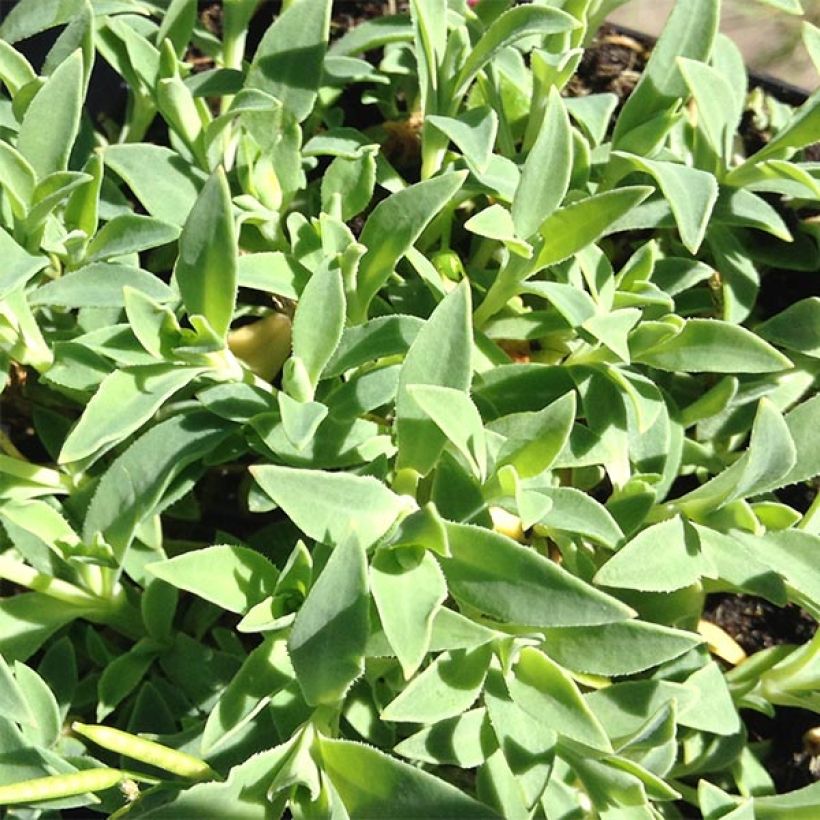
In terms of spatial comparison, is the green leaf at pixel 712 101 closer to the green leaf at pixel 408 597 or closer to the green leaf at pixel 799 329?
the green leaf at pixel 799 329

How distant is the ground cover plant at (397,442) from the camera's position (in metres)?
0.69

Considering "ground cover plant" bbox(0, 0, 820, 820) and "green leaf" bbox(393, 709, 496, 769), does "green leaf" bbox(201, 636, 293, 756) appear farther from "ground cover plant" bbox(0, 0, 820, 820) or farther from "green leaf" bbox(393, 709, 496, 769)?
"green leaf" bbox(393, 709, 496, 769)

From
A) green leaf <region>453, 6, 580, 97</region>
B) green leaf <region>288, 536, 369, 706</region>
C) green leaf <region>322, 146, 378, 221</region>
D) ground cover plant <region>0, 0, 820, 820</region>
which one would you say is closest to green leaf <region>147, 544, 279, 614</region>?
ground cover plant <region>0, 0, 820, 820</region>

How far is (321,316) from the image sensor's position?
2.51ft

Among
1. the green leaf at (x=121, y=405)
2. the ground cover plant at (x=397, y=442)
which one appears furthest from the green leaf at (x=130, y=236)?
the green leaf at (x=121, y=405)

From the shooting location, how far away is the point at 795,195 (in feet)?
3.18

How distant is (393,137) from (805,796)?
0.84m

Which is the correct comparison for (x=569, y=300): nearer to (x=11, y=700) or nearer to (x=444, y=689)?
(x=444, y=689)

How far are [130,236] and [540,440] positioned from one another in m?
0.39

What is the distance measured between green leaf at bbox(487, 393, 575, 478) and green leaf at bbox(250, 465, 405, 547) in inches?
3.7

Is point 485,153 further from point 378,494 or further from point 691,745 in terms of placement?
point 691,745

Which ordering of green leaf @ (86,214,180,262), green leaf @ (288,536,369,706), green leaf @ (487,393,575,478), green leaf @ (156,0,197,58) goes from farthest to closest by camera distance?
green leaf @ (156,0,197,58), green leaf @ (86,214,180,262), green leaf @ (487,393,575,478), green leaf @ (288,536,369,706)

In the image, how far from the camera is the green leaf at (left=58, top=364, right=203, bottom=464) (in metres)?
0.71

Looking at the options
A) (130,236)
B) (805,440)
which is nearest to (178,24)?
(130,236)
